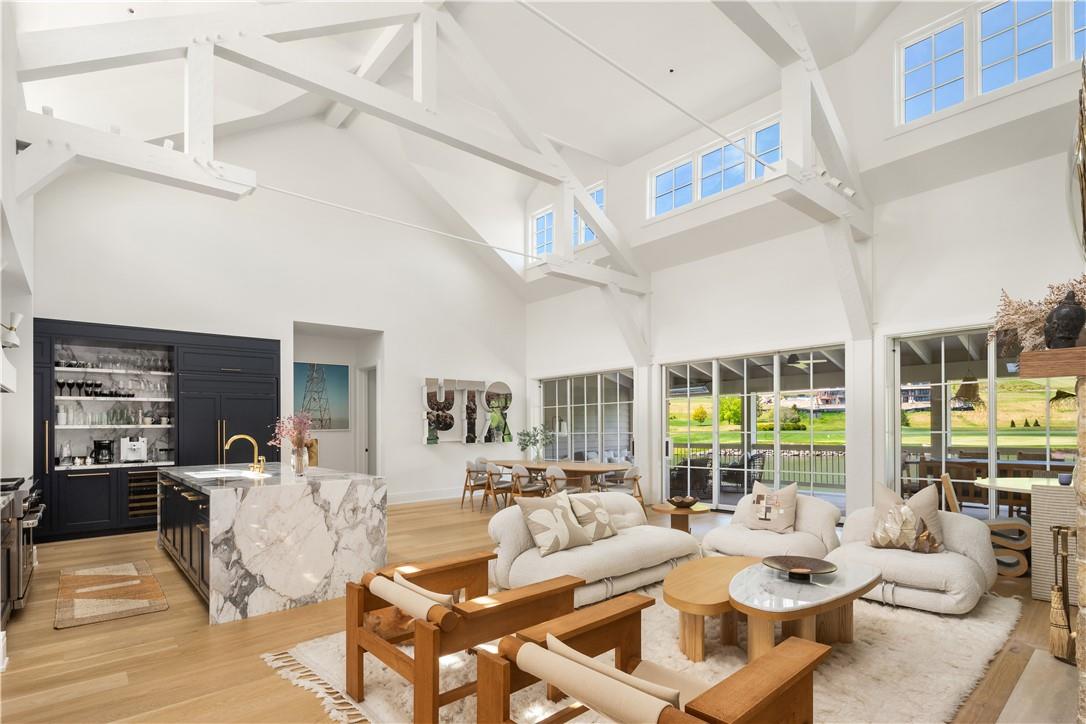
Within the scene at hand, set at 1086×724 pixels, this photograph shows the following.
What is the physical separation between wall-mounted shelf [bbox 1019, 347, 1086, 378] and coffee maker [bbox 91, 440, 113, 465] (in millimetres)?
9153

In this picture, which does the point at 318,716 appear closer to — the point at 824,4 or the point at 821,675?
the point at 821,675

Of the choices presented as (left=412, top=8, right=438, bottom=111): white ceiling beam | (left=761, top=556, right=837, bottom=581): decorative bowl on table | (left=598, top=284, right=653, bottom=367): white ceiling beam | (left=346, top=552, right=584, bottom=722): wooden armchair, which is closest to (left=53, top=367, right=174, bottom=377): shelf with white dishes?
(left=412, top=8, right=438, bottom=111): white ceiling beam

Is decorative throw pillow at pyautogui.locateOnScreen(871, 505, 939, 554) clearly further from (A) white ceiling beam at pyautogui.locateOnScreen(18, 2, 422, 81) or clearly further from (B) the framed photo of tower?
(B) the framed photo of tower

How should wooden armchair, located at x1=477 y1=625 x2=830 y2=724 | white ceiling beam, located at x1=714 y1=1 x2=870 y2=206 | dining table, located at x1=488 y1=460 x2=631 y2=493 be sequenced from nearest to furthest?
wooden armchair, located at x1=477 y1=625 x2=830 y2=724 → white ceiling beam, located at x1=714 y1=1 x2=870 y2=206 → dining table, located at x1=488 y1=460 x2=631 y2=493

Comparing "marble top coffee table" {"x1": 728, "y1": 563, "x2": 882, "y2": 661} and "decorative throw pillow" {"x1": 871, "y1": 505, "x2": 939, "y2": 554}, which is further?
"decorative throw pillow" {"x1": 871, "y1": 505, "x2": 939, "y2": 554}

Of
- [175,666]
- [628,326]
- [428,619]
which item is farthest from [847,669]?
[628,326]

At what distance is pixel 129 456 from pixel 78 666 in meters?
4.96

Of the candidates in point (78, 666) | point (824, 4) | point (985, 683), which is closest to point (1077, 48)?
point (824, 4)

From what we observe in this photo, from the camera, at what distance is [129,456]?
25.6ft

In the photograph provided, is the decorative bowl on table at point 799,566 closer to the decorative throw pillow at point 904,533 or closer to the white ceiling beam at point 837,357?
the decorative throw pillow at point 904,533

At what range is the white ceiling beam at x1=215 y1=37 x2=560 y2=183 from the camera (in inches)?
197

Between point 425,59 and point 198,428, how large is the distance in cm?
566

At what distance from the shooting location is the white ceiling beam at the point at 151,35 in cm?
428

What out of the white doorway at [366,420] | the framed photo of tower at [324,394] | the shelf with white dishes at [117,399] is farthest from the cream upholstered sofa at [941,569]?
the framed photo of tower at [324,394]
